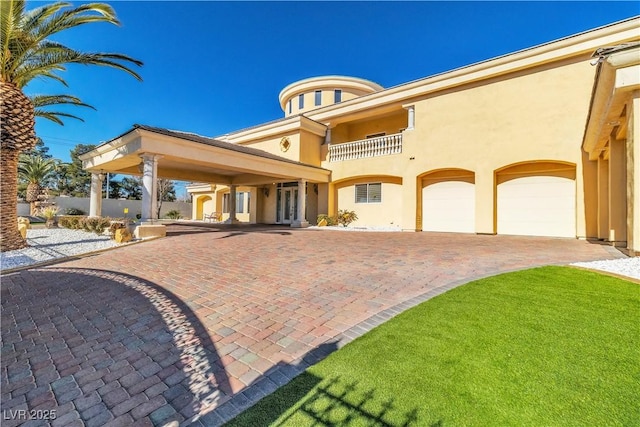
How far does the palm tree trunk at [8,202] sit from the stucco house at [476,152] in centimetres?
343

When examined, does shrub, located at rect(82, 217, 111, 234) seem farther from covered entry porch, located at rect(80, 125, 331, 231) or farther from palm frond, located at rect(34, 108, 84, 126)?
palm frond, located at rect(34, 108, 84, 126)

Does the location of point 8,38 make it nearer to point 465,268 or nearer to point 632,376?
point 465,268

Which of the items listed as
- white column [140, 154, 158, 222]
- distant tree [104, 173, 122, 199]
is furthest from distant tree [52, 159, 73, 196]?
white column [140, 154, 158, 222]

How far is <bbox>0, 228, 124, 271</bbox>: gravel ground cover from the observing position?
7.76m

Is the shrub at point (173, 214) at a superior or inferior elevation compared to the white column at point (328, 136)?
inferior

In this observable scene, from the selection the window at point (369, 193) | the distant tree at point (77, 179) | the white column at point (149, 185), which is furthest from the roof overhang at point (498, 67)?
the distant tree at point (77, 179)

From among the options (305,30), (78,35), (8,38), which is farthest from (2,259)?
(305,30)

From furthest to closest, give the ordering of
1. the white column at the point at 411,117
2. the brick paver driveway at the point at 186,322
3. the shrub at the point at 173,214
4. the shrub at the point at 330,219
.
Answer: the shrub at the point at 173,214 < the shrub at the point at 330,219 < the white column at the point at 411,117 < the brick paver driveway at the point at 186,322

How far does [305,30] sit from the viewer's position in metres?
18.4

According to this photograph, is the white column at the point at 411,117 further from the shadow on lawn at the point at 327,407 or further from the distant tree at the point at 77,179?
the distant tree at the point at 77,179

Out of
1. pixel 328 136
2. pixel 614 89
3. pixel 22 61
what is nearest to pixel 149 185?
pixel 22 61

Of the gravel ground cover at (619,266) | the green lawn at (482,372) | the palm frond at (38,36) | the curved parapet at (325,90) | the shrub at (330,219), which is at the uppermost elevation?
the curved parapet at (325,90)

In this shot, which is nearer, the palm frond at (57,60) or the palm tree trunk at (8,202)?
the palm tree trunk at (8,202)

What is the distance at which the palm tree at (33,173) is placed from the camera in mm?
24578
